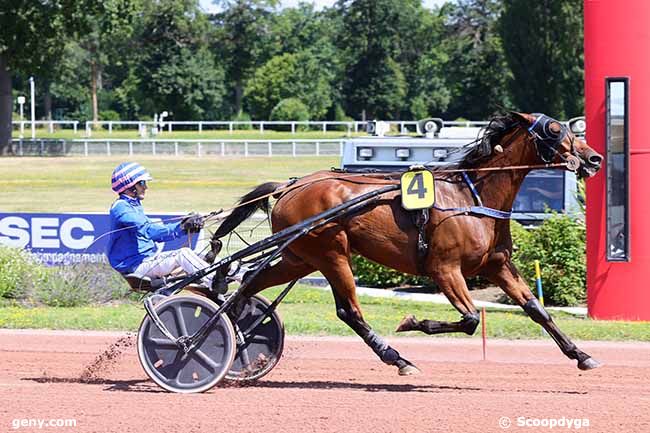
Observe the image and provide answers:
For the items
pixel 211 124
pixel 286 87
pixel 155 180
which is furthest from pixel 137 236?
pixel 286 87

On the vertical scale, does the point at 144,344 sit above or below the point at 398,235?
below

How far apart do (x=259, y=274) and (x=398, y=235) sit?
3.91ft

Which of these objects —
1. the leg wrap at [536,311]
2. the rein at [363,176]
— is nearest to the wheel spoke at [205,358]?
the rein at [363,176]

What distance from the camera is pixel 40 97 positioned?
71.1 m

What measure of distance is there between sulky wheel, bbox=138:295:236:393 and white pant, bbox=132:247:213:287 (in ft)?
0.89

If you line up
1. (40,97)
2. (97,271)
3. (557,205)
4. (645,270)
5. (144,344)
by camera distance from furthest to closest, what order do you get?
(40,97)
(557,205)
(97,271)
(645,270)
(144,344)

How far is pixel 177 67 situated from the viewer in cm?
5941

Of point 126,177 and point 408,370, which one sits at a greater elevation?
point 126,177

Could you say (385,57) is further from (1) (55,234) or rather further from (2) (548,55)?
(1) (55,234)

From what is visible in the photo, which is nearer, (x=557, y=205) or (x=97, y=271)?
(x=97, y=271)

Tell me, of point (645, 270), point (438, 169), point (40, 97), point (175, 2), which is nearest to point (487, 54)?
point (175, 2)

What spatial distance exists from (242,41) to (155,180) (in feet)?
124

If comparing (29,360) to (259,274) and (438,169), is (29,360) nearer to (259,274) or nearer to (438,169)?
(259,274)

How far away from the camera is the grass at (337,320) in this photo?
410 inches
